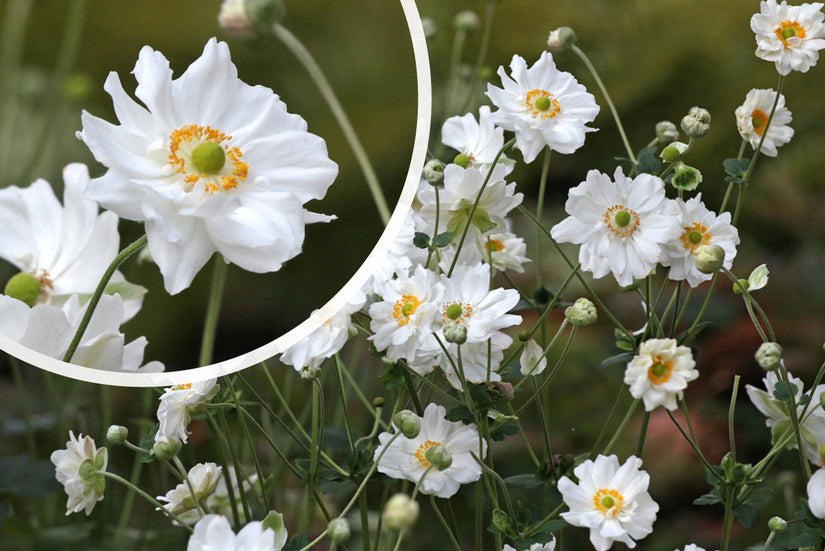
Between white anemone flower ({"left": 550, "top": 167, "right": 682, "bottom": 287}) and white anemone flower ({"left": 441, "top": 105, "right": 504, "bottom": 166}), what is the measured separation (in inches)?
2.1

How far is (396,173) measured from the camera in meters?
0.34

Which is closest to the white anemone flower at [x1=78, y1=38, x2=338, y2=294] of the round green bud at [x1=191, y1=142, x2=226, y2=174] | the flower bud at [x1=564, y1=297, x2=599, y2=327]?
the round green bud at [x1=191, y1=142, x2=226, y2=174]

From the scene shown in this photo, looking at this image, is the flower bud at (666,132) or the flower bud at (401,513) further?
the flower bud at (666,132)

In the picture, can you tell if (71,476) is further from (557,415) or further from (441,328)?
(557,415)

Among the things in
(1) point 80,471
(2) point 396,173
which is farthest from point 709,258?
(1) point 80,471

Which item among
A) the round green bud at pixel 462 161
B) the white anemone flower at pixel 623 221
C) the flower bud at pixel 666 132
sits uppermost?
the round green bud at pixel 462 161

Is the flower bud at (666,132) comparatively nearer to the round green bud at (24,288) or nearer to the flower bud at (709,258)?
the flower bud at (709,258)

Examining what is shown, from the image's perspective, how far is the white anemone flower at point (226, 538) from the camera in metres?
0.26

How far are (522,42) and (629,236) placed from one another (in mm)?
452

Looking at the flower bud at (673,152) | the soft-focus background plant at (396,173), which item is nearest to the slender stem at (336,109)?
the soft-focus background plant at (396,173)

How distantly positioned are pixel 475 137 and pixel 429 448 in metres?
0.13

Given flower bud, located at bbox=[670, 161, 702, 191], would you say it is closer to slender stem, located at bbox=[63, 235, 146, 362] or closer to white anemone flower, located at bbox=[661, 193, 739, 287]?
white anemone flower, located at bbox=[661, 193, 739, 287]

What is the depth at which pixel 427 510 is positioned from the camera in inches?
25.8

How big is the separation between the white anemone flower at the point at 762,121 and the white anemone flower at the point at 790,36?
0.6 inches
